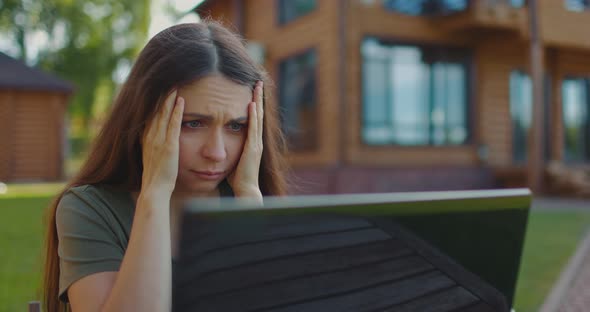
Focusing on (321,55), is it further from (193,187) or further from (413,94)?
(193,187)

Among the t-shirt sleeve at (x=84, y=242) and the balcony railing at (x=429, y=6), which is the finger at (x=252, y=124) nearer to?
the t-shirt sleeve at (x=84, y=242)

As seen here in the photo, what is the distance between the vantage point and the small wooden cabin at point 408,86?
35.0ft

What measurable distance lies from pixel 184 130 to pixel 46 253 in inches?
22.1

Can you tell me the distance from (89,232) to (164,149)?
24cm

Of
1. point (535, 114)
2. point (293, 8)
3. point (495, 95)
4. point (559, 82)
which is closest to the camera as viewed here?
point (535, 114)

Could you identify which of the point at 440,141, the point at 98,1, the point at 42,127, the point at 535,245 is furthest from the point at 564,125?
the point at 42,127

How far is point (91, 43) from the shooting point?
20.6 metres

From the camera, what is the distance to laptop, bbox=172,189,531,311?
73 cm

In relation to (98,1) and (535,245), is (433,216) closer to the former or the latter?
(535,245)

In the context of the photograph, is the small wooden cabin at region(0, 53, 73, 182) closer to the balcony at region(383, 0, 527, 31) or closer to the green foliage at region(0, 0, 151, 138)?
the green foliage at region(0, 0, 151, 138)

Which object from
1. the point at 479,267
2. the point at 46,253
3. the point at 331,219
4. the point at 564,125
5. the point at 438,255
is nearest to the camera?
the point at 331,219

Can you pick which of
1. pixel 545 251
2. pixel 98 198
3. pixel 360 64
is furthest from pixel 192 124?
pixel 360 64

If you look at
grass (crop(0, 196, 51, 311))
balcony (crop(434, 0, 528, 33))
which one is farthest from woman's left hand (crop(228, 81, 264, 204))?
balcony (crop(434, 0, 528, 33))

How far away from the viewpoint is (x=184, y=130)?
128 centimetres
